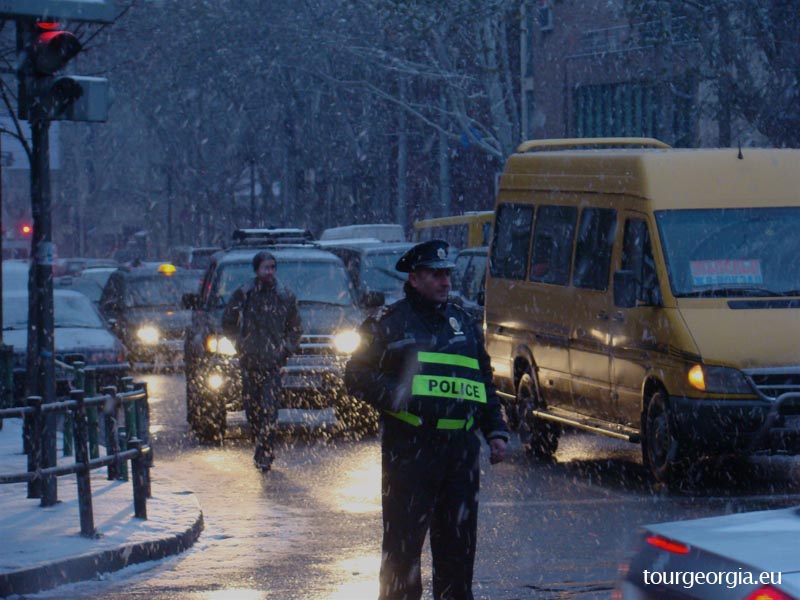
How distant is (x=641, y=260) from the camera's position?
12.8m

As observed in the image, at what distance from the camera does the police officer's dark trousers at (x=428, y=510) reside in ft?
23.2

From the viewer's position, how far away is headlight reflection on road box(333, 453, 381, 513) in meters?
11.8

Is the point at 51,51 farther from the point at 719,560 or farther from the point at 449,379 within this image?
the point at 719,560

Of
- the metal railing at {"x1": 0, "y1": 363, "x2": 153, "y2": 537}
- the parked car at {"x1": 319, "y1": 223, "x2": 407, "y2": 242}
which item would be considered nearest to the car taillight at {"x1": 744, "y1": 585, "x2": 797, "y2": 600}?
the metal railing at {"x1": 0, "y1": 363, "x2": 153, "y2": 537}

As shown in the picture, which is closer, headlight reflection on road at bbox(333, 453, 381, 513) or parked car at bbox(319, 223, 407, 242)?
headlight reflection on road at bbox(333, 453, 381, 513)

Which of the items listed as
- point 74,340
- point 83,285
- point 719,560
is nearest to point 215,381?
point 74,340

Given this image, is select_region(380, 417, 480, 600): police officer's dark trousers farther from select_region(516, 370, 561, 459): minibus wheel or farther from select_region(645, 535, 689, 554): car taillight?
select_region(516, 370, 561, 459): minibus wheel

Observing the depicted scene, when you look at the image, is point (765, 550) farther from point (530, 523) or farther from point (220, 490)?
point (220, 490)

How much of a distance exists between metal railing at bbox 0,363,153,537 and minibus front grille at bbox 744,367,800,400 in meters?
4.16

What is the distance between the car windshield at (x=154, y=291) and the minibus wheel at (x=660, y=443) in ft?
50.6

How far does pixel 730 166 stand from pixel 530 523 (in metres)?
3.63

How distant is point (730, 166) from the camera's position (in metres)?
13.0

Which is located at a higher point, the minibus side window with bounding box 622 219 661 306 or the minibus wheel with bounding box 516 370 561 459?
the minibus side window with bounding box 622 219 661 306

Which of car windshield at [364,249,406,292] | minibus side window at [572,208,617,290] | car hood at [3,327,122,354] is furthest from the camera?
car windshield at [364,249,406,292]
